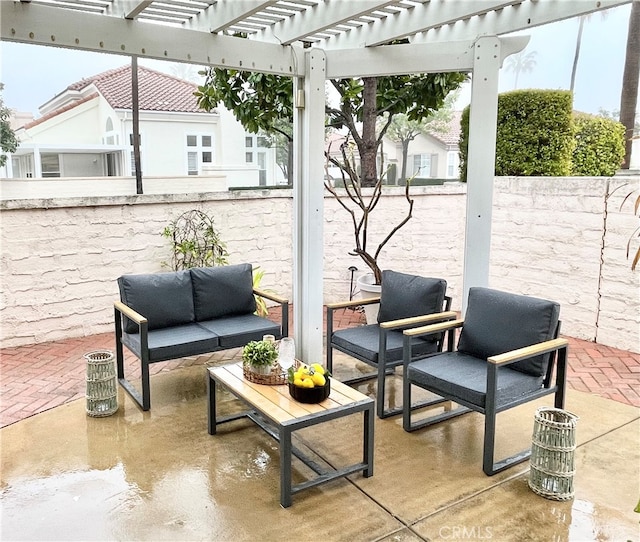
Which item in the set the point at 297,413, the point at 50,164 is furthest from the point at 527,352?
the point at 50,164

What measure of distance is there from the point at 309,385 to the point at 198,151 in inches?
503

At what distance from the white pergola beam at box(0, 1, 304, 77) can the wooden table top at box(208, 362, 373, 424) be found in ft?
7.57

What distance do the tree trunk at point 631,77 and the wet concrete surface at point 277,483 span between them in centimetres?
641

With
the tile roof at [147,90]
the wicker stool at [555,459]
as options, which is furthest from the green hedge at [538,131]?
the tile roof at [147,90]

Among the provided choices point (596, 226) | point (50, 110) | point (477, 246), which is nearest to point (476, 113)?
point (477, 246)

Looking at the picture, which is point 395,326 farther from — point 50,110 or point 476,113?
point 50,110

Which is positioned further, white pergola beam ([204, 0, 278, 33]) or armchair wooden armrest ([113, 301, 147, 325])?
armchair wooden armrest ([113, 301, 147, 325])

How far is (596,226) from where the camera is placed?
220 inches

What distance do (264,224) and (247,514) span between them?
15.3 feet

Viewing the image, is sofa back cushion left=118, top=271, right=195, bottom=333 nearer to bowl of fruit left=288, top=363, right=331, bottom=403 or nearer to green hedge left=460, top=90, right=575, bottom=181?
bowl of fruit left=288, top=363, right=331, bottom=403

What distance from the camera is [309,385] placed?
10.2ft

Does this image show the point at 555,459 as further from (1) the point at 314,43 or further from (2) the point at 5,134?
(2) the point at 5,134

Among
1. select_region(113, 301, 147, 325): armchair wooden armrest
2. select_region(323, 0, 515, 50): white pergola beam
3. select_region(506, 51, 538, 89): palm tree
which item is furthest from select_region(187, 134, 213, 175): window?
select_region(506, 51, 538, 89): palm tree

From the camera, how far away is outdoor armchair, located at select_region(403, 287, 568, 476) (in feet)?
10.6
